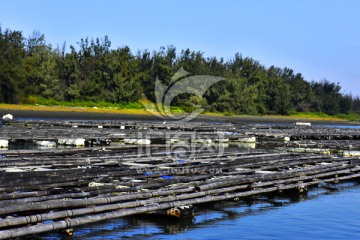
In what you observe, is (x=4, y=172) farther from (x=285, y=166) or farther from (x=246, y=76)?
(x=246, y=76)

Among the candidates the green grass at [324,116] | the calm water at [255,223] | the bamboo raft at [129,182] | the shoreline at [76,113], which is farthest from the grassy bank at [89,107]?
the calm water at [255,223]

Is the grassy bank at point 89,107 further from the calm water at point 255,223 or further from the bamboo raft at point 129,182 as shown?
the calm water at point 255,223

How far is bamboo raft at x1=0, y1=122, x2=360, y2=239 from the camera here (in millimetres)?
11852

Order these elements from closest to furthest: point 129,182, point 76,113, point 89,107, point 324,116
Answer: point 129,182
point 76,113
point 89,107
point 324,116

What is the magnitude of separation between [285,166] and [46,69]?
6323 centimetres

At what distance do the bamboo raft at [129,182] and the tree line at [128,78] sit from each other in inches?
2149

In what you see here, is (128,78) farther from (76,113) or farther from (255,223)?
(255,223)

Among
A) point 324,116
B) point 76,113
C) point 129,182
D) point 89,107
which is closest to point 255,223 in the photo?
point 129,182

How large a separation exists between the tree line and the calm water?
6075 cm

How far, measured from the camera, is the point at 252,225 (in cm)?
1405

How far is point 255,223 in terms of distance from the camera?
46.9 ft

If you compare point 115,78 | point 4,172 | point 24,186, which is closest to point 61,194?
→ point 24,186

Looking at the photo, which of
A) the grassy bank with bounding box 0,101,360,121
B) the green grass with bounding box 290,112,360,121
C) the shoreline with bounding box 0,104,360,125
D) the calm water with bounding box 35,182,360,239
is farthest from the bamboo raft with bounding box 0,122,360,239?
the green grass with bounding box 290,112,360,121

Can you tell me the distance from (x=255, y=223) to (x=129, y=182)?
11.3ft
